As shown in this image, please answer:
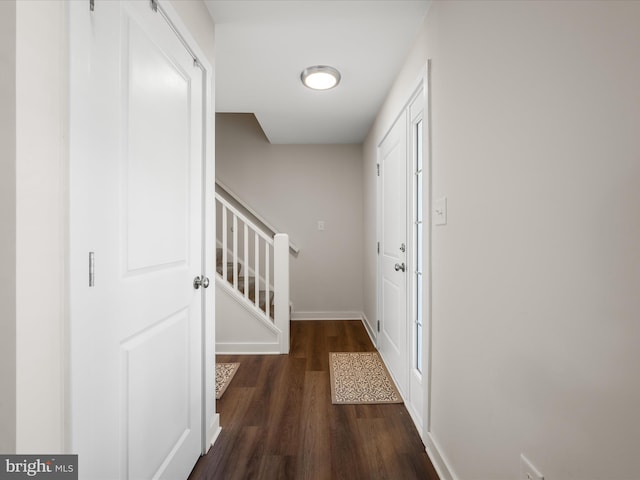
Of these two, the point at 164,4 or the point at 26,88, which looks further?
the point at 164,4

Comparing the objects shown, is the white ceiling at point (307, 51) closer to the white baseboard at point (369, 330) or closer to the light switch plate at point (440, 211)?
the light switch plate at point (440, 211)

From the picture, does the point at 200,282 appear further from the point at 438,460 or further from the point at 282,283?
the point at 282,283

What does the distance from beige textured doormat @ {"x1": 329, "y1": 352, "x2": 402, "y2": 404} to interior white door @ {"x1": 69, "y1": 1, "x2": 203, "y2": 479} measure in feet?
3.43

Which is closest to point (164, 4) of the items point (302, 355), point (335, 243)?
point (302, 355)

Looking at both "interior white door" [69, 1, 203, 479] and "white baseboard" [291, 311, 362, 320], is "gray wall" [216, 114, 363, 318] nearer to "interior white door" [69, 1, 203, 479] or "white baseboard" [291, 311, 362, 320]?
"white baseboard" [291, 311, 362, 320]

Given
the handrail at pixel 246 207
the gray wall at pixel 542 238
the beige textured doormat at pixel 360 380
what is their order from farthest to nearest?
1. the handrail at pixel 246 207
2. the beige textured doormat at pixel 360 380
3. the gray wall at pixel 542 238

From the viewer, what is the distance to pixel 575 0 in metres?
0.75

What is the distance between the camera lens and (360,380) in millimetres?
2547

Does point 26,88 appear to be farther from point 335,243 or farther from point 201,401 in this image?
point 335,243

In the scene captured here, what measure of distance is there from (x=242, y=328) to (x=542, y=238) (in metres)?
2.75

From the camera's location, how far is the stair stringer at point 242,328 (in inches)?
123

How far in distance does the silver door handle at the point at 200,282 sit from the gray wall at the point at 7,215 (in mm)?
922

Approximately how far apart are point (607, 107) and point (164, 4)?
1.43 metres

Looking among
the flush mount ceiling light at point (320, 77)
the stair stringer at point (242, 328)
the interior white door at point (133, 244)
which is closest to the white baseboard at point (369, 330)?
the stair stringer at point (242, 328)
